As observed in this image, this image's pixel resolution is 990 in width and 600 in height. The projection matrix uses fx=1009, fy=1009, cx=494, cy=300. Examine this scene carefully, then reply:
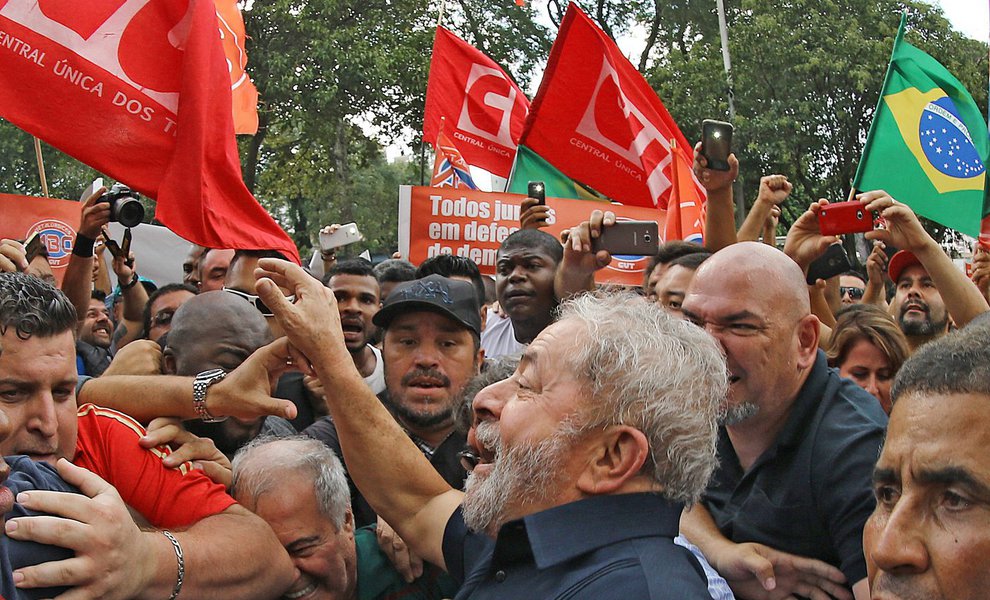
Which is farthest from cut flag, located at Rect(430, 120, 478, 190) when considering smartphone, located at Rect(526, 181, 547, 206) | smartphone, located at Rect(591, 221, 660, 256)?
smartphone, located at Rect(591, 221, 660, 256)

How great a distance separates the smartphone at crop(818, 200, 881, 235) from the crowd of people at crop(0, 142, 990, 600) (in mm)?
344

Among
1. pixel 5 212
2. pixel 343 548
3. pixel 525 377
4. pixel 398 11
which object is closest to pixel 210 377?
pixel 343 548

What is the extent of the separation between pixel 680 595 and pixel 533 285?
11.3 ft

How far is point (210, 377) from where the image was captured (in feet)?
9.45

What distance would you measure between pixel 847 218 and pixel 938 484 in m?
3.13

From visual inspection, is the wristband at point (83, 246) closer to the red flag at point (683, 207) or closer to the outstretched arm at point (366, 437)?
the outstretched arm at point (366, 437)

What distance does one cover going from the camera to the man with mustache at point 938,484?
1613mm

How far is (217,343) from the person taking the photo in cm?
336

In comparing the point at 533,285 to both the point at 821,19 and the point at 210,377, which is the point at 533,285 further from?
the point at 821,19

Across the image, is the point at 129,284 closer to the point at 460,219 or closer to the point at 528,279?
the point at 460,219

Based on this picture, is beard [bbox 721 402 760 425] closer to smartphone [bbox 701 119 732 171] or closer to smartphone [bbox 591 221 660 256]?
smartphone [bbox 591 221 660 256]

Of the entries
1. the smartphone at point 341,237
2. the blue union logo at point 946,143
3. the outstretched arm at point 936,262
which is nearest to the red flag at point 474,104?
the smartphone at point 341,237

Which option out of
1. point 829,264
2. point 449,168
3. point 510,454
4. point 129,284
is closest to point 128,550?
point 510,454

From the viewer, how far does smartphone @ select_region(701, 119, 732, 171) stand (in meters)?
4.66
